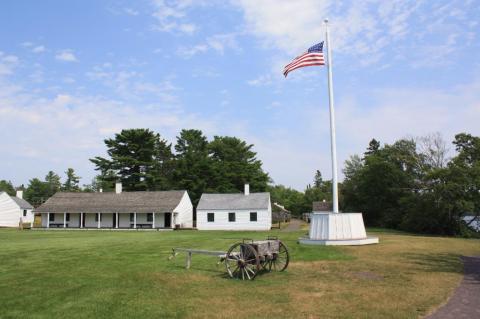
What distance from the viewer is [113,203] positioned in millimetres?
52156

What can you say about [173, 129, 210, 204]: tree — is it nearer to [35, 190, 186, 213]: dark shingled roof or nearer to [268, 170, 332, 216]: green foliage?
[35, 190, 186, 213]: dark shingled roof

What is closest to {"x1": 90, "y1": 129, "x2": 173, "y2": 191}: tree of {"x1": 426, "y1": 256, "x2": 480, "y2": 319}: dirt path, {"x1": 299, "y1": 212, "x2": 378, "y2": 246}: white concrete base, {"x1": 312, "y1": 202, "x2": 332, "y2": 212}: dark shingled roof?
{"x1": 312, "y1": 202, "x2": 332, "y2": 212}: dark shingled roof

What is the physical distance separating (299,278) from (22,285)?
7533 millimetres

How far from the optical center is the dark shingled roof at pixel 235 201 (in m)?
47.5

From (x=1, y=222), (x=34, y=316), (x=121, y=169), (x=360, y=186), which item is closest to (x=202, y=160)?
(x=121, y=169)

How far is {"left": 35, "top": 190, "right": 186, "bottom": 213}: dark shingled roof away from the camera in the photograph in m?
50.2

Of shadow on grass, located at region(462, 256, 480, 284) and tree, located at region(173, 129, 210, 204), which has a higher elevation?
tree, located at region(173, 129, 210, 204)

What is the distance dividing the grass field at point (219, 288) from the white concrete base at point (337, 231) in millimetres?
3950

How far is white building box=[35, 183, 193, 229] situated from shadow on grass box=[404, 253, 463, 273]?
115 feet

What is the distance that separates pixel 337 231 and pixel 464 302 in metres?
12.1

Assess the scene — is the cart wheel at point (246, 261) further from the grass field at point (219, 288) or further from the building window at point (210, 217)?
the building window at point (210, 217)

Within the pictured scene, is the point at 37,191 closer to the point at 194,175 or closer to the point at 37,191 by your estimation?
the point at 37,191

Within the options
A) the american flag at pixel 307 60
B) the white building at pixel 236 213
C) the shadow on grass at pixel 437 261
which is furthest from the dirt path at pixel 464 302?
the white building at pixel 236 213

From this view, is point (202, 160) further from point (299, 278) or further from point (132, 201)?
point (299, 278)
